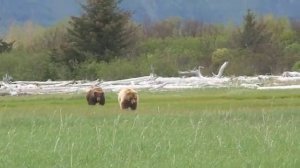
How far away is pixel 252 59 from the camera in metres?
63.3

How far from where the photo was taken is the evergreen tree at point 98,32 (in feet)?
201

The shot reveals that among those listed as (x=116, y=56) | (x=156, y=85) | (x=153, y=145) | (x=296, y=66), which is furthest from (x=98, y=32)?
(x=153, y=145)

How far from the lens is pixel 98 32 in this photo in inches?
2430

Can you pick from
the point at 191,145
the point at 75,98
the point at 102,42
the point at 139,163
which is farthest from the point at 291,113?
the point at 102,42

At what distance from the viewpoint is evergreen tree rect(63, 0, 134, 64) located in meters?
61.2

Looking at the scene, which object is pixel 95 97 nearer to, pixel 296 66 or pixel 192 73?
pixel 192 73

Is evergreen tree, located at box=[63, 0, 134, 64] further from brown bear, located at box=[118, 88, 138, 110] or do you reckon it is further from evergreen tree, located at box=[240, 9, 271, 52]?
brown bear, located at box=[118, 88, 138, 110]

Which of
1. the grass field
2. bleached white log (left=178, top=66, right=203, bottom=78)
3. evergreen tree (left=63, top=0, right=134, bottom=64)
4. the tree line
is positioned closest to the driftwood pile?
bleached white log (left=178, top=66, right=203, bottom=78)

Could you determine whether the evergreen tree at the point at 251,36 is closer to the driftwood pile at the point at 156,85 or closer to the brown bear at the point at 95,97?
the driftwood pile at the point at 156,85

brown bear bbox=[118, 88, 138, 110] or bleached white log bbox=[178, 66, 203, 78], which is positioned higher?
bleached white log bbox=[178, 66, 203, 78]

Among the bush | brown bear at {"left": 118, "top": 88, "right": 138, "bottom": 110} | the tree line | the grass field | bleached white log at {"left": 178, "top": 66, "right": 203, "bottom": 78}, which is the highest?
the tree line

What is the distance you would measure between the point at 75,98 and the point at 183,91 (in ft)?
25.2

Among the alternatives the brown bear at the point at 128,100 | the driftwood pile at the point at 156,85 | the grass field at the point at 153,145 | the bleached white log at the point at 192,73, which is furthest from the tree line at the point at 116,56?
the grass field at the point at 153,145

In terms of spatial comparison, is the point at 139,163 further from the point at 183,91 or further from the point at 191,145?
the point at 183,91
